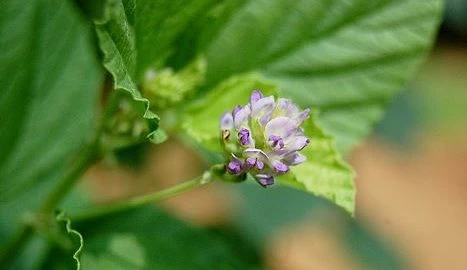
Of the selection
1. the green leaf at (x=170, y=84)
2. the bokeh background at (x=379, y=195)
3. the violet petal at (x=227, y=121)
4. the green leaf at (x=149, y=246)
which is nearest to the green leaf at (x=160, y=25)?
the green leaf at (x=170, y=84)

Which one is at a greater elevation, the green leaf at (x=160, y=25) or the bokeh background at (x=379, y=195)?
the green leaf at (x=160, y=25)

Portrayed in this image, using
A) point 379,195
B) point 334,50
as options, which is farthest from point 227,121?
point 379,195

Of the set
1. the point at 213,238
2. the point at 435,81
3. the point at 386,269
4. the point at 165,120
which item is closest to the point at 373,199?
the point at 435,81

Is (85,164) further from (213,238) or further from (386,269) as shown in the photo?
(386,269)

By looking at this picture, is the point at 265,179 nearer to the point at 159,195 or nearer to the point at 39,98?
the point at 159,195

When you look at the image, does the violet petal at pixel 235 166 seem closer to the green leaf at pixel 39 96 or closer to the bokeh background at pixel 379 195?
the green leaf at pixel 39 96

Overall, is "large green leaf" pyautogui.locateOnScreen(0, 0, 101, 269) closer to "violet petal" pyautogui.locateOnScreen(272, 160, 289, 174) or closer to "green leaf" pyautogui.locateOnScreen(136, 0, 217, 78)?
"green leaf" pyautogui.locateOnScreen(136, 0, 217, 78)
